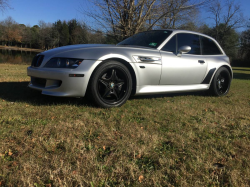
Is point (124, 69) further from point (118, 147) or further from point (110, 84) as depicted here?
point (118, 147)

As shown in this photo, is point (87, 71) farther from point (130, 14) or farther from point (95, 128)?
point (130, 14)

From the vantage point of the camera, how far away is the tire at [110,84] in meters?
3.13

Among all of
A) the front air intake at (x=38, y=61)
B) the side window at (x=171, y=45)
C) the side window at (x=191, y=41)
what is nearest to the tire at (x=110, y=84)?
the front air intake at (x=38, y=61)

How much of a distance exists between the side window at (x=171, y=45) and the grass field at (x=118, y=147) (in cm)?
138

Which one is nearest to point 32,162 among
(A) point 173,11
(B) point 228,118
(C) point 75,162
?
(C) point 75,162

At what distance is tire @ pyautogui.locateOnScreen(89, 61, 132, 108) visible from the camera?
10.3 ft

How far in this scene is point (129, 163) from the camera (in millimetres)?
1681

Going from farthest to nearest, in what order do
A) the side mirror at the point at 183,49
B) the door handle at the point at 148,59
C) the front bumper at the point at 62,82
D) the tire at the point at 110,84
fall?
1. the side mirror at the point at 183,49
2. the door handle at the point at 148,59
3. the tire at the point at 110,84
4. the front bumper at the point at 62,82

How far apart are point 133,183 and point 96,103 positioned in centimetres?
Answer: 188

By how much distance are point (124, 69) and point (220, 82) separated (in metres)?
3.09

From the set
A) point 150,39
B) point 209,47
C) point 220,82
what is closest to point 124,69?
point 150,39

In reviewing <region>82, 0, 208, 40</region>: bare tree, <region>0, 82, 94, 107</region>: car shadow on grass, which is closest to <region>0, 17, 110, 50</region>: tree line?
<region>82, 0, 208, 40</region>: bare tree

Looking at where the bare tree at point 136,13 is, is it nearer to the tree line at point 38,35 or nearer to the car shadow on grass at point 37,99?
the car shadow on grass at point 37,99

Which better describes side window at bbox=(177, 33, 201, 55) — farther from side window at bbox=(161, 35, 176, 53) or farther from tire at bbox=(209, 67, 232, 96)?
tire at bbox=(209, 67, 232, 96)
